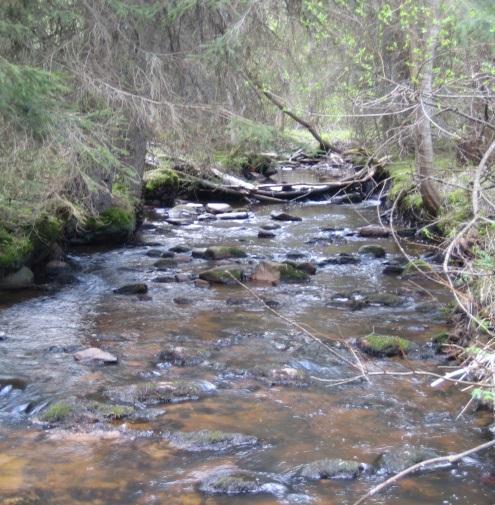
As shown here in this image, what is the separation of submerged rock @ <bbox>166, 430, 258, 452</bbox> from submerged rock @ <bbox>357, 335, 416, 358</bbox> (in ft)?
8.67

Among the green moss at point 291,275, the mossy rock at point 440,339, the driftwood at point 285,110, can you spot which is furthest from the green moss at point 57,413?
the driftwood at point 285,110

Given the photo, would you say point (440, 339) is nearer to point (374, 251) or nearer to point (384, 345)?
point (384, 345)

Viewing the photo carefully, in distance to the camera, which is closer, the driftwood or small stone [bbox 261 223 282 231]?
the driftwood

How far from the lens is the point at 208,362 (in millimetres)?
8039

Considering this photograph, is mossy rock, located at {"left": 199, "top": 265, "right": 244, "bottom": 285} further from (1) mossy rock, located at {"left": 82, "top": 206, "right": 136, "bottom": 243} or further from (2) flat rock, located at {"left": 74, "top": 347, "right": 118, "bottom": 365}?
(2) flat rock, located at {"left": 74, "top": 347, "right": 118, "bottom": 365}

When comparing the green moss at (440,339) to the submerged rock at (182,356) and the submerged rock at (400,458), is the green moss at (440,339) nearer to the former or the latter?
the submerged rock at (182,356)

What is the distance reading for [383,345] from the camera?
27.7 feet

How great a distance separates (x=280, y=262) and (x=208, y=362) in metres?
5.25

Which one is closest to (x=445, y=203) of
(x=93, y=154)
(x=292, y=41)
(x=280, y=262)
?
(x=280, y=262)

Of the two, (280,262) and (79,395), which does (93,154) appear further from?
(280,262)

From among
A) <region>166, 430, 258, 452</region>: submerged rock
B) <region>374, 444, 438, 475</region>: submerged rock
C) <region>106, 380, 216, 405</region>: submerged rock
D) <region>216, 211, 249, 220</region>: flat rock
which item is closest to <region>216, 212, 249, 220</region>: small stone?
<region>216, 211, 249, 220</region>: flat rock

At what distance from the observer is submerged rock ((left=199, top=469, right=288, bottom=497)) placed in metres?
5.32

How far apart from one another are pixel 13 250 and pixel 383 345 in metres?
5.79

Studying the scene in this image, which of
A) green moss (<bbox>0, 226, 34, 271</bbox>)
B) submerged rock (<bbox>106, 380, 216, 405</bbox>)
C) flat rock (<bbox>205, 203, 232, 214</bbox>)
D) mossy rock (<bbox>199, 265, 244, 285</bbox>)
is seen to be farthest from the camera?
flat rock (<bbox>205, 203, 232, 214</bbox>)
